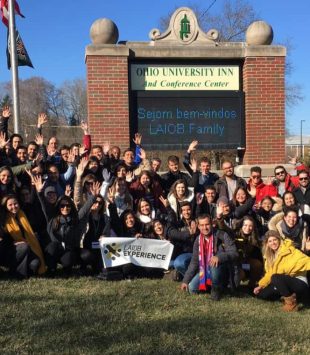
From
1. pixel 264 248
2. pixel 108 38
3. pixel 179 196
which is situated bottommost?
pixel 264 248

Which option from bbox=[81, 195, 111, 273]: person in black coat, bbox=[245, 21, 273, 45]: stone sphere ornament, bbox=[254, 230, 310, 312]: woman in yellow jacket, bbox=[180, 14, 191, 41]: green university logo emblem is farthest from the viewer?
bbox=[245, 21, 273, 45]: stone sphere ornament

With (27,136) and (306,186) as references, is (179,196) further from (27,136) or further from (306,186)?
(27,136)

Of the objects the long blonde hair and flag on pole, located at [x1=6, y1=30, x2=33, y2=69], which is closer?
the long blonde hair

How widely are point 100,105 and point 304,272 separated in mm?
5818

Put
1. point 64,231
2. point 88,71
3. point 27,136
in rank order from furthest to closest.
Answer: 1. point 27,136
2. point 88,71
3. point 64,231

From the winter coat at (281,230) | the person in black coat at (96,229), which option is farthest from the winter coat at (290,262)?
the person in black coat at (96,229)

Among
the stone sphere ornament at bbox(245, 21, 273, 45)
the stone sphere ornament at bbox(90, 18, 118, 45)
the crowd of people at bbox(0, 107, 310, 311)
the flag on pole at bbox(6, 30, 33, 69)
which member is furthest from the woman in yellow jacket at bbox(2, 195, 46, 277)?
the flag on pole at bbox(6, 30, 33, 69)

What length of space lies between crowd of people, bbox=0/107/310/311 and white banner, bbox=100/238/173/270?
0.37ft

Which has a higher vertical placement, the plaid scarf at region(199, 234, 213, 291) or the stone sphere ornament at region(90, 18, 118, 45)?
the stone sphere ornament at region(90, 18, 118, 45)

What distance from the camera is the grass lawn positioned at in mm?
4383

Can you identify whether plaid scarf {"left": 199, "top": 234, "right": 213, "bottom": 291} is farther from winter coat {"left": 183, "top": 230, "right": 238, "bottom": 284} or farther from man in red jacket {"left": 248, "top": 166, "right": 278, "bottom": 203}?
man in red jacket {"left": 248, "top": 166, "right": 278, "bottom": 203}

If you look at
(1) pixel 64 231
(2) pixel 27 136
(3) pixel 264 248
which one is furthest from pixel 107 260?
(2) pixel 27 136

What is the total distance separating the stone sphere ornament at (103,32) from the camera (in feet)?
32.4

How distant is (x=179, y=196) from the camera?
23.1ft
